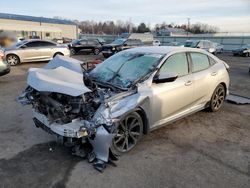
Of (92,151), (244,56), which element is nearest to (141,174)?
(92,151)

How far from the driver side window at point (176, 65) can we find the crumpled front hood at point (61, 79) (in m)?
1.51

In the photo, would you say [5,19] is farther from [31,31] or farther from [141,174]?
[141,174]

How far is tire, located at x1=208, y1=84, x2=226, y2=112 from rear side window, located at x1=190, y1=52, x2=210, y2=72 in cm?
73

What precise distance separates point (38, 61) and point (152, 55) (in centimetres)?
1237

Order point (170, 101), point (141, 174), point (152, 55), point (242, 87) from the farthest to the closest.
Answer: point (242, 87)
point (152, 55)
point (170, 101)
point (141, 174)

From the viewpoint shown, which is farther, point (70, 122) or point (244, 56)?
point (244, 56)

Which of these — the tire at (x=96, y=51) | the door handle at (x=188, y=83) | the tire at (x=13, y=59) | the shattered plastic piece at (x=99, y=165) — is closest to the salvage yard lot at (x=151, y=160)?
the shattered plastic piece at (x=99, y=165)

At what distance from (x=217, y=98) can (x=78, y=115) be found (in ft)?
12.3

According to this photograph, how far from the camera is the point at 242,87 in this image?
31.1ft

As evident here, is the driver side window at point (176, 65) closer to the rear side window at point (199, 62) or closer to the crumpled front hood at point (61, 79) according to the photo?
the rear side window at point (199, 62)

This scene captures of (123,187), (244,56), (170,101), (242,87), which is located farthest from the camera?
(244,56)

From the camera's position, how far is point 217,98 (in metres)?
6.06

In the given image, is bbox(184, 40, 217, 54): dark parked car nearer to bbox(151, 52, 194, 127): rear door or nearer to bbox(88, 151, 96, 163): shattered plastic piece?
bbox(151, 52, 194, 127): rear door

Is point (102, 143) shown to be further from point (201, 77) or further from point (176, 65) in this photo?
point (201, 77)
